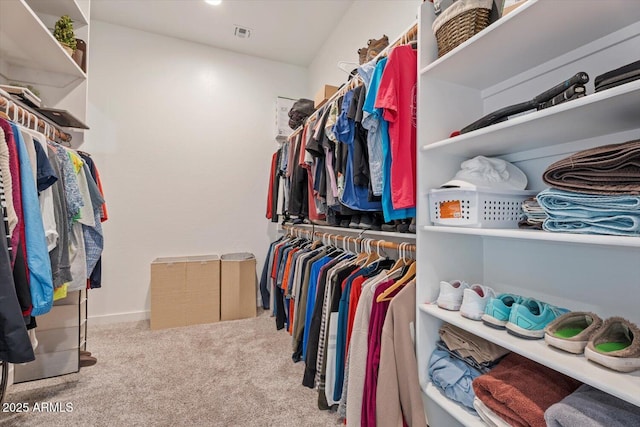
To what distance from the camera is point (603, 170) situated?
0.72 m

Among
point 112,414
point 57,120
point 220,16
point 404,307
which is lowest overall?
point 112,414

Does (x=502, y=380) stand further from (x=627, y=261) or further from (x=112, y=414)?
(x=112, y=414)

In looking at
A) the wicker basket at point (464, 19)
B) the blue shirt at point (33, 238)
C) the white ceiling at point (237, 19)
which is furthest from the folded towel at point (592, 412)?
the white ceiling at point (237, 19)

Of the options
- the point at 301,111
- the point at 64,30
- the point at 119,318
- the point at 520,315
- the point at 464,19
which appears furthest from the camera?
the point at 119,318

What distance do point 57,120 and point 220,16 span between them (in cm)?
160

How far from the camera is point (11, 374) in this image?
67.9 inches

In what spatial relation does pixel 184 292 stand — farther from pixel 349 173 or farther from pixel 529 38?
pixel 529 38

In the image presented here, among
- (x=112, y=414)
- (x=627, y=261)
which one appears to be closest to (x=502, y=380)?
(x=627, y=261)

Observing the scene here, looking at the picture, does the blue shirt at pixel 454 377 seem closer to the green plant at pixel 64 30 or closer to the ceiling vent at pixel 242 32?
the green plant at pixel 64 30

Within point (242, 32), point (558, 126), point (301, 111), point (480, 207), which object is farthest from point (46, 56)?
point (558, 126)

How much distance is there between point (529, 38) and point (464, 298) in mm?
861

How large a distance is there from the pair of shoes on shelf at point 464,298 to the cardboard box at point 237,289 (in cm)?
217

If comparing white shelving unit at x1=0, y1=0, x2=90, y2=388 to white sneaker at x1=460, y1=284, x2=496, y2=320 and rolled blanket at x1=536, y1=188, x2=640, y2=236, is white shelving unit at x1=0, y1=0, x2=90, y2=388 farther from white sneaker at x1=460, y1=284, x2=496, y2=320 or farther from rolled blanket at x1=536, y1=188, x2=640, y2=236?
rolled blanket at x1=536, y1=188, x2=640, y2=236

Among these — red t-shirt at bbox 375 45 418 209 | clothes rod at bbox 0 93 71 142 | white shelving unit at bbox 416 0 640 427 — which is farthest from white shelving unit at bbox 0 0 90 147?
white shelving unit at bbox 416 0 640 427
